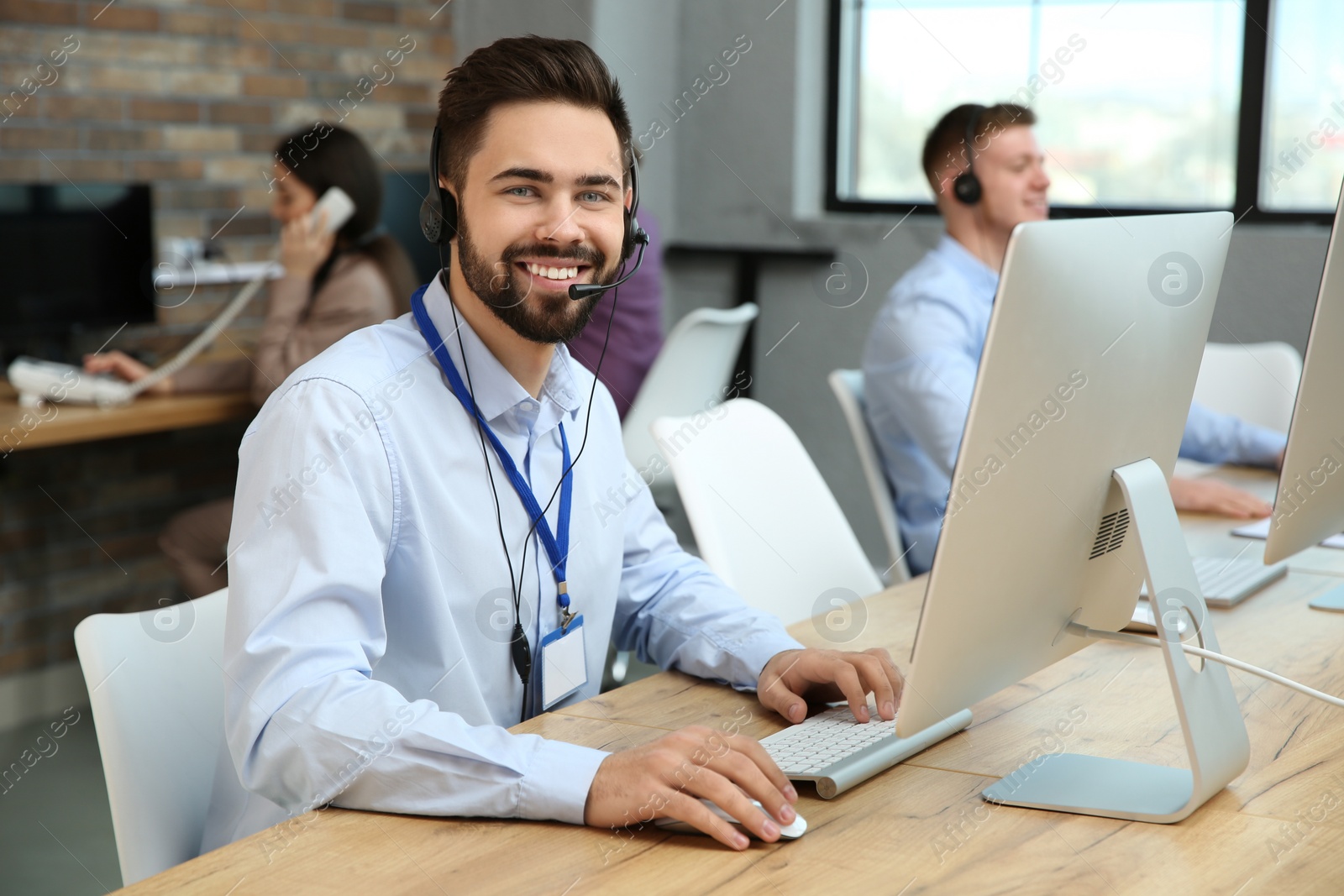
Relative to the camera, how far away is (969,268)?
8.59ft

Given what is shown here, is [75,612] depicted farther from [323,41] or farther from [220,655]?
[220,655]

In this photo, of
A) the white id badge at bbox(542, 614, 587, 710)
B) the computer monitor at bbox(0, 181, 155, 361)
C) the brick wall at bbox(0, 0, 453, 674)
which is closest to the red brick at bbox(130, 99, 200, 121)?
the brick wall at bbox(0, 0, 453, 674)

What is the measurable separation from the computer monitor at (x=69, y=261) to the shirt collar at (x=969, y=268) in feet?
6.37

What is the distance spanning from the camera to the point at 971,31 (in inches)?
154

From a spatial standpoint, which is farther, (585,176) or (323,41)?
(323,41)

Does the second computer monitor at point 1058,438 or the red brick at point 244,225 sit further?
the red brick at point 244,225

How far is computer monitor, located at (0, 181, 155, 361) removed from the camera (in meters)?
2.91

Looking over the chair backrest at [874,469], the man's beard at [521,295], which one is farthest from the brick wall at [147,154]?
the man's beard at [521,295]

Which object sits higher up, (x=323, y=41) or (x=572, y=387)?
(x=323, y=41)

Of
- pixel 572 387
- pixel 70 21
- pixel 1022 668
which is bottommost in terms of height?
pixel 1022 668

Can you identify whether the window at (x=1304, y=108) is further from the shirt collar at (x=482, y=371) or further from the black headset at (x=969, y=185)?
the shirt collar at (x=482, y=371)

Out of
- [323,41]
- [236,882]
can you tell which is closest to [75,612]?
[323,41]

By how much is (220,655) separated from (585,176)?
0.62 metres

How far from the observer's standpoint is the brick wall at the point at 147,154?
10.1 ft
